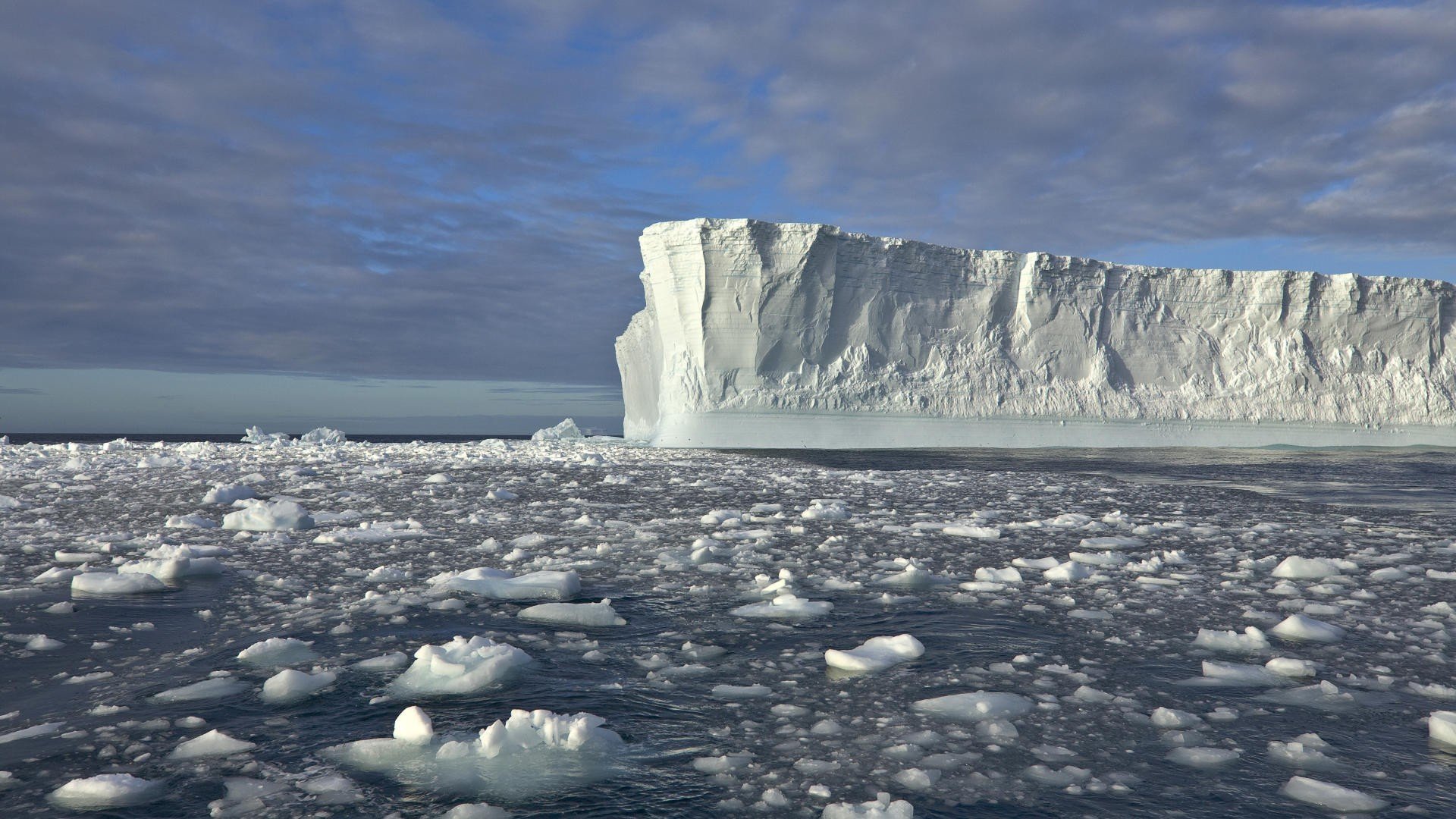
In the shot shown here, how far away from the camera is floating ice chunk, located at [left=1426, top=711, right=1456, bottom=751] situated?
202cm

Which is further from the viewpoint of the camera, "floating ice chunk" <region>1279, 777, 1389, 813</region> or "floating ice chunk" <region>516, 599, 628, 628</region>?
"floating ice chunk" <region>516, 599, 628, 628</region>

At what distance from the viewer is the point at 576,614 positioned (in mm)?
3213

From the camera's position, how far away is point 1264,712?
2266mm

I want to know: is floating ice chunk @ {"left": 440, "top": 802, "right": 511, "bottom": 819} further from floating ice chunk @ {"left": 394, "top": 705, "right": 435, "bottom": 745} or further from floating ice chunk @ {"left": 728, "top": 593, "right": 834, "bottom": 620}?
floating ice chunk @ {"left": 728, "top": 593, "right": 834, "bottom": 620}

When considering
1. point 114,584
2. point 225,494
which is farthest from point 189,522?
point 114,584

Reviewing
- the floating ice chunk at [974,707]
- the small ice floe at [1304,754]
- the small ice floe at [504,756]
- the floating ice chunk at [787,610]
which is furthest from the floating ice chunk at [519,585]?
the small ice floe at [1304,754]

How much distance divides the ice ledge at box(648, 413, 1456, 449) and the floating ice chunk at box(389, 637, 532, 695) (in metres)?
18.4

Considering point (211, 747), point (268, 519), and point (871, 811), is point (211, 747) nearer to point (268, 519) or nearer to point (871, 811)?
point (871, 811)

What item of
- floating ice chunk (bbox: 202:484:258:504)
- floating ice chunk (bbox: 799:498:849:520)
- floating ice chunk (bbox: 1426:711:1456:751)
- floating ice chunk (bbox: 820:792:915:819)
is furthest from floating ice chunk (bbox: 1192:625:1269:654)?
floating ice chunk (bbox: 202:484:258:504)

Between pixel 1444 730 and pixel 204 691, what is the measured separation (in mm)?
3309

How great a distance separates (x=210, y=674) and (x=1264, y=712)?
310 centimetres

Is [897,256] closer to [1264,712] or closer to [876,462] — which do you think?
[876,462]

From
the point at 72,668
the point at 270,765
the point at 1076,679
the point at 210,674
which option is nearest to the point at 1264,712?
the point at 1076,679

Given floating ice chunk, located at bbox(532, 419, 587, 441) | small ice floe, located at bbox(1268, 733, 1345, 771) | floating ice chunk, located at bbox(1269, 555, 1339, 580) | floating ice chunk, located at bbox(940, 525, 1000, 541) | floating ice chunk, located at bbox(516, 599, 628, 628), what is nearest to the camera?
small ice floe, located at bbox(1268, 733, 1345, 771)
